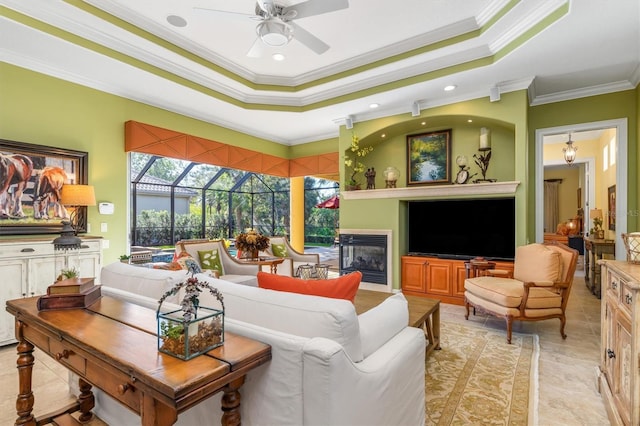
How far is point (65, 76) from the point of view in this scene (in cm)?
391

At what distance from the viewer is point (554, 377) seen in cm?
251

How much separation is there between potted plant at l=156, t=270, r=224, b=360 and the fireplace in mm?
4297

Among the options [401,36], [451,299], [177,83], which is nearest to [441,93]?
[401,36]

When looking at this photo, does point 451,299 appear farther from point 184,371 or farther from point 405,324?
point 184,371

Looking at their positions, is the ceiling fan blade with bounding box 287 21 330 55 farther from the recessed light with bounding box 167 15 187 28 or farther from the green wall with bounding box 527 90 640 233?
the green wall with bounding box 527 90 640 233

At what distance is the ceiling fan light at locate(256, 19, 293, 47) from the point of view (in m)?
2.81

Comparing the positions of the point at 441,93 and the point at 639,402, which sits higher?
the point at 441,93

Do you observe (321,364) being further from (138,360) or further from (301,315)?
(138,360)

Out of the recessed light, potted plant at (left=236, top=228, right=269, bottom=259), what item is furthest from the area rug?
the recessed light

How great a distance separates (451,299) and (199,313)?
427 centimetres

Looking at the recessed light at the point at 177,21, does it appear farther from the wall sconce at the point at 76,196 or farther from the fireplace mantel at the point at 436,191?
the fireplace mantel at the point at 436,191

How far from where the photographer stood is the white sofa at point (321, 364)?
1107 mm

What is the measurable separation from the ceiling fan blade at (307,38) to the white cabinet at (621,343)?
9.45 feet

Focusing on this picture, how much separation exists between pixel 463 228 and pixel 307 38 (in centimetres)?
348
